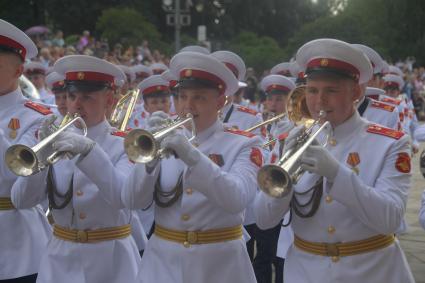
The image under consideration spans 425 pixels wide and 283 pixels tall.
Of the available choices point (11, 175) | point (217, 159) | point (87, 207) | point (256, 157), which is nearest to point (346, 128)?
point (256, 157)

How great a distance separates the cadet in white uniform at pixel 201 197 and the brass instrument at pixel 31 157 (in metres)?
0.49

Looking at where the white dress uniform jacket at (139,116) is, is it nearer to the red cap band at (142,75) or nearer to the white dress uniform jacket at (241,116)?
the red cap band at (142,75)

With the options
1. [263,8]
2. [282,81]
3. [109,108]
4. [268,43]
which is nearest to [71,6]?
[268,43]

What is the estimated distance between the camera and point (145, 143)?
4562 mm

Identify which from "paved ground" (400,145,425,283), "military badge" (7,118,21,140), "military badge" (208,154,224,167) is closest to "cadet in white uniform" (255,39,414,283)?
"military badge" (208,154,224,167)

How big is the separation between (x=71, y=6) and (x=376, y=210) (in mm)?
41987

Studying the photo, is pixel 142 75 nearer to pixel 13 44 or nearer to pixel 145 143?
pixel 13 44

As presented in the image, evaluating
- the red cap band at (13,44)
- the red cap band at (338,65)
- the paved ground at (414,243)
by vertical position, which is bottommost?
the paved ground at (414,243)

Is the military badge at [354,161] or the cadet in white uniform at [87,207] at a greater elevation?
the military badge at [354,161]

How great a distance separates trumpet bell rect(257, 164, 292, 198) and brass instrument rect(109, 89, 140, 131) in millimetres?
4155

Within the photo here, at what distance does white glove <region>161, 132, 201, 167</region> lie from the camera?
448 centimetres

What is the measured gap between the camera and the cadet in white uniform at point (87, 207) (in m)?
5.06

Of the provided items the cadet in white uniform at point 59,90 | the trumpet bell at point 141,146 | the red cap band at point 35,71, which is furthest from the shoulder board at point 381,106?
the red cap band at point 35,71

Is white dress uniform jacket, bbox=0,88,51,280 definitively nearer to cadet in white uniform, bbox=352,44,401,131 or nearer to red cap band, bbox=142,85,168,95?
cadet in white uniform, bbox=352,44,401,131
